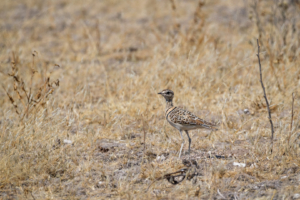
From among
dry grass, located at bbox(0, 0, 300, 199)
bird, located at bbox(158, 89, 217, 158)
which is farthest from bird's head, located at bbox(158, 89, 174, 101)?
dry grass, located at bbox(0, 0, 300, 199)

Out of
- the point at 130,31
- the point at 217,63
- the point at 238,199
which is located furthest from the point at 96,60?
the point at 238,199

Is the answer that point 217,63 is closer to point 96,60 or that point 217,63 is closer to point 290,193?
point 96,60

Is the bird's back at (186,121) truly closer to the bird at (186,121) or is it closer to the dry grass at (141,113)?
the bird at (186,121)

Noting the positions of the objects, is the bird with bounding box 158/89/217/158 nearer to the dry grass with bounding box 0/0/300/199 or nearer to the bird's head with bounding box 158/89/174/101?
the bird's head with bounding box 158/89/174/101

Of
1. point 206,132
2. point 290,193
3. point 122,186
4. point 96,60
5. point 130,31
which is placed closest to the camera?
point 290,193

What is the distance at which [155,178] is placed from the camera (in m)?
4.07

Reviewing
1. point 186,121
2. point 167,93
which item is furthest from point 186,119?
point 167,93

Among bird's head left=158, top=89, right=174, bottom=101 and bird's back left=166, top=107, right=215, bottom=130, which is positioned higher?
bird's head left=158, top=89, right=174, bottom=101

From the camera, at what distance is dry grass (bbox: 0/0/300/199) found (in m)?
3.97

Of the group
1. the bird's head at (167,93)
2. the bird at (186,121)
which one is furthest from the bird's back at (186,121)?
the bird's head at (167,93)

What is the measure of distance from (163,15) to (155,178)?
7647 mm

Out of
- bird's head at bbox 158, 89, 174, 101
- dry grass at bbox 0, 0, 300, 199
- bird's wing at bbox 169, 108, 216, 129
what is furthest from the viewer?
bird's head at bbox 158, 89, 174, 101

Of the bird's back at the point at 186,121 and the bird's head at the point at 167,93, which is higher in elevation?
the bird's head at the point at 167,93

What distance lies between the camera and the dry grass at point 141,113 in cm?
397
